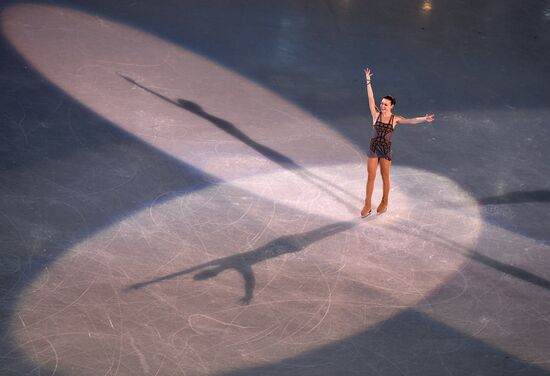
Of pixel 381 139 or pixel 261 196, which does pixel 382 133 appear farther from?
pixel 261 196

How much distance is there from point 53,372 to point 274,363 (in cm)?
206

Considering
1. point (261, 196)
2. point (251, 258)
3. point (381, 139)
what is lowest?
point (251, 258)

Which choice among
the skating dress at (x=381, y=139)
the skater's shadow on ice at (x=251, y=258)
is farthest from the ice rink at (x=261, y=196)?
the skating dress at (x=381, y=139)

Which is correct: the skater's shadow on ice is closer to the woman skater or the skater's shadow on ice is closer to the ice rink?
the ice rink

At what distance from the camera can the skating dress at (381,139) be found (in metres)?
8.97

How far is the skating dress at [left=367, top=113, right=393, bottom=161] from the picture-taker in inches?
353

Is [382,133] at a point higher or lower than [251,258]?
higher

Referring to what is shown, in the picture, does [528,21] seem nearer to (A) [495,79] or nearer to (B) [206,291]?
(A) [495,79]

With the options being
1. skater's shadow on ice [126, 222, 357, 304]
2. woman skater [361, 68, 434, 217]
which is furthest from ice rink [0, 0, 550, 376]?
woman skater [361, 68, 434, 217]

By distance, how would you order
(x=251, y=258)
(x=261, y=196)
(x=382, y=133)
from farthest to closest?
(x=261, y=196), (x=382, y=133), (x=251, y=258)

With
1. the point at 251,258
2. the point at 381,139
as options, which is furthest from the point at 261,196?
the point at 381,139

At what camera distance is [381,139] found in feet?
29.7

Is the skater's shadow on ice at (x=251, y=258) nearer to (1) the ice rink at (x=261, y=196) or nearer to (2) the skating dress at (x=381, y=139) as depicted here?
(1) the ice rink at (x=261, y=196)

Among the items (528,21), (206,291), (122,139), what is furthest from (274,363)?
(528,21)
